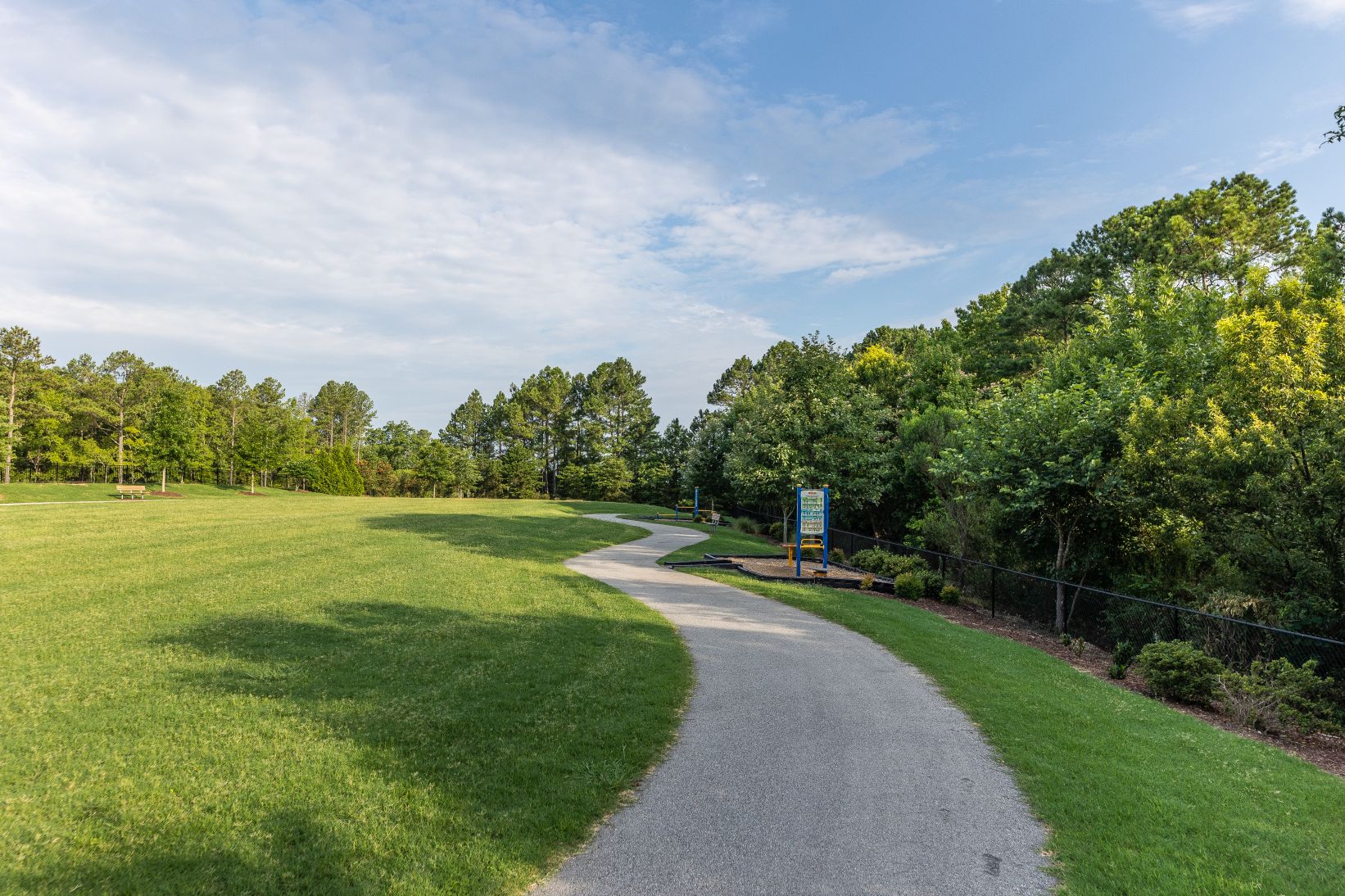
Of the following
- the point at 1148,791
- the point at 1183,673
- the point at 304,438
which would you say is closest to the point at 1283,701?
the point at 1183,673

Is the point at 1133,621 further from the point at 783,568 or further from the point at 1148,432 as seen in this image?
the point at 783,568

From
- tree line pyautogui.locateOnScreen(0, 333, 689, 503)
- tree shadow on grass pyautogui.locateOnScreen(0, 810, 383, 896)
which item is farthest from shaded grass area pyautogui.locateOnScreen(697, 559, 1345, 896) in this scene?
tree line pyautogui.locateOnScreen(0, 333, 689, 503)

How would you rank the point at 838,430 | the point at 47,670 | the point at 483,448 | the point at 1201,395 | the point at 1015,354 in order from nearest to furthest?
the point at 47,670, the point at 1201,395, the point at 838,430, the point at 1015,354, the point at 483,448

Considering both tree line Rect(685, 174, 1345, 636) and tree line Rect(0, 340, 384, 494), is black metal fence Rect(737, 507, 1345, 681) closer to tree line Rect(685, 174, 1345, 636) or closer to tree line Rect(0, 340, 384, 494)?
tree line Rect(685, 174, 1345, 636)

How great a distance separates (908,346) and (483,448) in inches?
2215

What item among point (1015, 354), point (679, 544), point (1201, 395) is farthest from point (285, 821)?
point (1015, 354)

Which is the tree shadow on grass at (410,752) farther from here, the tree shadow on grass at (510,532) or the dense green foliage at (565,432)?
the dense green foliage at (565,432)

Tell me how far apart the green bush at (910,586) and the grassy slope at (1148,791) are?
629 centimetres

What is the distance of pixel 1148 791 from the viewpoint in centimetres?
496

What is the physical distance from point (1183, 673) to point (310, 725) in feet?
36.7

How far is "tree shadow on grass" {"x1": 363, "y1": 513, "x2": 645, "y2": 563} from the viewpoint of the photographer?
19375 mm

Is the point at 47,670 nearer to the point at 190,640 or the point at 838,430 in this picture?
the point at 190,640

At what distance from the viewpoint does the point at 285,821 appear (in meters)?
4.05

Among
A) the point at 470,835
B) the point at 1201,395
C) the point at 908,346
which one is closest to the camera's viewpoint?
the point at 470,835
